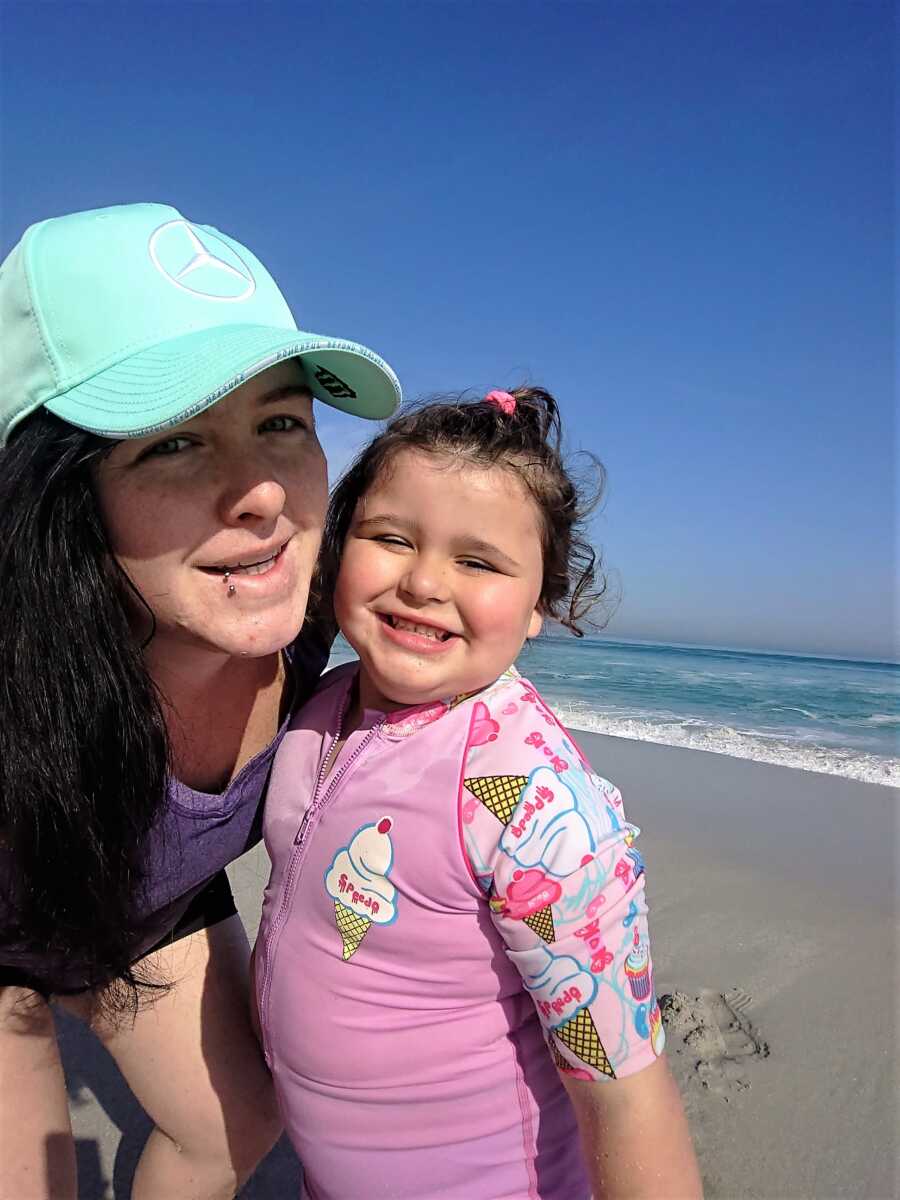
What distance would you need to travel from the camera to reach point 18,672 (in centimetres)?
162

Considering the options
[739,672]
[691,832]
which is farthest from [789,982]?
[739,672]

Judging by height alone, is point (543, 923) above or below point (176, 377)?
below

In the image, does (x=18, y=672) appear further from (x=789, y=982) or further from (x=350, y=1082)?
(x=789, y=982)

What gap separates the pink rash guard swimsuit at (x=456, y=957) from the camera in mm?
1438

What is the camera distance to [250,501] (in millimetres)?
1610

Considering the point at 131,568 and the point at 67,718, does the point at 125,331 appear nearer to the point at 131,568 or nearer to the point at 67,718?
the point at 131,568

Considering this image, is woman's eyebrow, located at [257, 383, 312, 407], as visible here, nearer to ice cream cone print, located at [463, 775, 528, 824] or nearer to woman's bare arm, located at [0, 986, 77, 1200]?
ice cream cone print, located at [463, 775, 528, 824]

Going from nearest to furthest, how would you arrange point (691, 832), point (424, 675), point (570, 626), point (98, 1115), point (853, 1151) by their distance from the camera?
1. point (424, 675)
2. point (570, 626)
3. point (853, 1151)
4. point (98, 1115)
5. point (691, 832)

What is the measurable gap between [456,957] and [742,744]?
26.5 feet

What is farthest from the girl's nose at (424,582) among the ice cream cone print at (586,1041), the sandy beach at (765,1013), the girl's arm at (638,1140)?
the sandy beach at (765,1013)

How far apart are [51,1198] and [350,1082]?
3.52 ft

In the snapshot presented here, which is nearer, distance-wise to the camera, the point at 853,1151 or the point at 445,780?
the point at 445,780

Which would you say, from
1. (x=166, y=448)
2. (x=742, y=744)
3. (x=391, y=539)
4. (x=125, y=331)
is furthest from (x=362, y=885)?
(x=742, y=744)

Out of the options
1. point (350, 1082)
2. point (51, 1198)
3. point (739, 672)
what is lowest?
point (739, 672)
